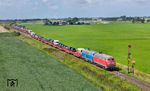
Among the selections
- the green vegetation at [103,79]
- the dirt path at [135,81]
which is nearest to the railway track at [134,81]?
the dirt path at [135,81]

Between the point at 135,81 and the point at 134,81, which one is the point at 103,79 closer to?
the point at 134,81

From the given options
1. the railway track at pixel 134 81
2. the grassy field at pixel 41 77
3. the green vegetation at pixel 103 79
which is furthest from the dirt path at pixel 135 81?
the grassy field at pixel 41 77

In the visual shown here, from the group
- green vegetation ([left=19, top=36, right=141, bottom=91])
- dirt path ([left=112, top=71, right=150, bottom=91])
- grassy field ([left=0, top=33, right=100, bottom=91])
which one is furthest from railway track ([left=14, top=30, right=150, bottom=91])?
grassy field ([left=0, top=33, right=100, bottom=91])

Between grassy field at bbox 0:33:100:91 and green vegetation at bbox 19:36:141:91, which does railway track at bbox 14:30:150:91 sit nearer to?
green vegetation at bbox 19:36:141:91

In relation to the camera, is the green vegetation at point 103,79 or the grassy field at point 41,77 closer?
the grassy field at point 41,77

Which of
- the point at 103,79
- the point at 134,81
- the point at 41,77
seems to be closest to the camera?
the point at 134,81

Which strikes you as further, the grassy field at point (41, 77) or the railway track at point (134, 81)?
the railway track at point (134, 81)

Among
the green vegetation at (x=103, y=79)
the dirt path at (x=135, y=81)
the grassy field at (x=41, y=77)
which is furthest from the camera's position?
the dirt path at (x=135, y=81)

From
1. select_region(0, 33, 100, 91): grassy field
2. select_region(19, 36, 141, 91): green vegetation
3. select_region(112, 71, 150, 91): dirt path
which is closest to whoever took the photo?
select_region(0, 33, 100, 91): grassy field

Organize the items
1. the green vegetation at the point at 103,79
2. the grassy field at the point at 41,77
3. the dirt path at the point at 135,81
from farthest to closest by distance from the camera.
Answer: the dirt path at the point at 135,81 → the green vegetation at the point at 103,79 → the grassy field at the point at 41,77

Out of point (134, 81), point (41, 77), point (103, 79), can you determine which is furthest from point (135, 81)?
point (41, 77)

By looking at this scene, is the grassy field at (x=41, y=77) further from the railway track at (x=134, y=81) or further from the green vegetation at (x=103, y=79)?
the railway track at (x=134, y=81)

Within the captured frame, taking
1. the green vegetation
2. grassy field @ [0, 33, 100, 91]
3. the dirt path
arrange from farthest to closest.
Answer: the dirt path < the green vegetation < grassy field @ [0, 33, 100, 91]
